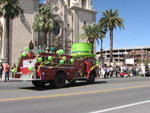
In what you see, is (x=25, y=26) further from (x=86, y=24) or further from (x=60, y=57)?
(x=60, y=57)

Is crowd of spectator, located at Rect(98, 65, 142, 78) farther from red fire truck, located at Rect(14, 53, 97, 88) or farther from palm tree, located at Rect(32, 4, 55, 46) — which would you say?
palm tree, located at Rect(32, 4, 55, 46)

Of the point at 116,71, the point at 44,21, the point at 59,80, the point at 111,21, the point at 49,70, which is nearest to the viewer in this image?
the point at 49,70

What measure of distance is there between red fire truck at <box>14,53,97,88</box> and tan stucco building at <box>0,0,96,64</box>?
28.9 metres

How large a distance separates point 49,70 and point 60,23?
39191mm

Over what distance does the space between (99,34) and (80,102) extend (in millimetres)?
44530

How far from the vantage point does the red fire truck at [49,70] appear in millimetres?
14953

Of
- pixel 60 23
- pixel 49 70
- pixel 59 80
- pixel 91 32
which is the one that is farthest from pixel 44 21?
pixel 49 70

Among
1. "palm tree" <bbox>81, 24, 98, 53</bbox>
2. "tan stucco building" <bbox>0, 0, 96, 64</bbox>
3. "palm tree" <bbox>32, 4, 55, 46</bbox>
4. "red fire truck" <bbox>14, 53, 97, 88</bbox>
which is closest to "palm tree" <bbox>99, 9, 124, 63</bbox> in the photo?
"palm tree" <bbox>81, 24, 98, 53</bbox>

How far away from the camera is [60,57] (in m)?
16.4

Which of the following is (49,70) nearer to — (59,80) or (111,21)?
(59,80)

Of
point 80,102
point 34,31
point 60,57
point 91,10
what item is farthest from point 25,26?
point 80,102

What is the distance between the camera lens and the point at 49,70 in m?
15.5

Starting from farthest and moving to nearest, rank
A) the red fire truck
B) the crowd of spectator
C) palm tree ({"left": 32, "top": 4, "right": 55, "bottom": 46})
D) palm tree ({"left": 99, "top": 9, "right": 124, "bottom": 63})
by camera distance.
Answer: palm tree ({"left": 99, "top": 9, "right": 124, "bottom": 63})
palm tree ({"left": 32, "top": 4, "right": 55, "bottom": 46})
the crowd of spectator
the red fire truck

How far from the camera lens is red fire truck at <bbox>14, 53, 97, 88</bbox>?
15.0 m
